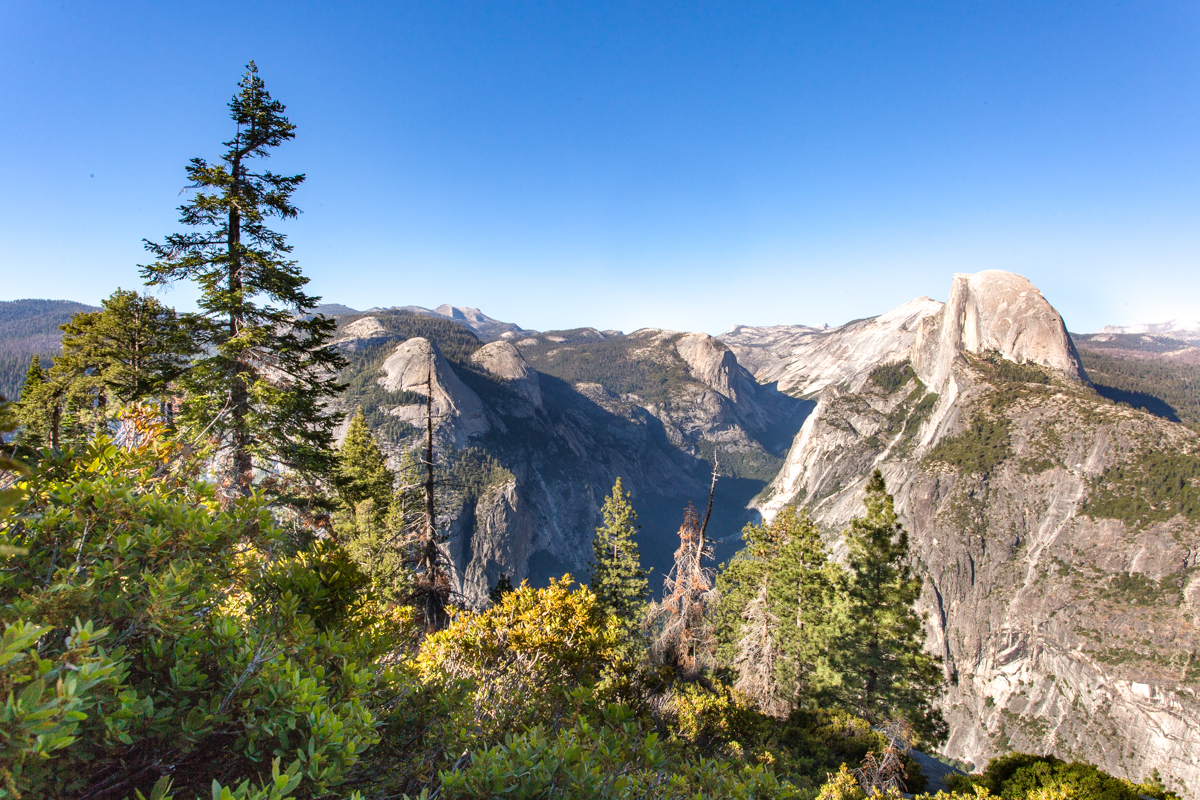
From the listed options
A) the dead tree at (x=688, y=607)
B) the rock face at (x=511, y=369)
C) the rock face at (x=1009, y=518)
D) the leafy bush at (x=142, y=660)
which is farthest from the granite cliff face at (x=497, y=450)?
the leafy bush at (x=142, y=660)

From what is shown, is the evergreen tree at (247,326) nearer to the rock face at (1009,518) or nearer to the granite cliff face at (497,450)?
the rock face at (1009,518)

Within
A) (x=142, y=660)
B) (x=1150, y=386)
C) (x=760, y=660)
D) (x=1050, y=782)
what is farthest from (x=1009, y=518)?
(x=1150, y=386)

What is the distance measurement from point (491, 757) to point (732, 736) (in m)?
11.9

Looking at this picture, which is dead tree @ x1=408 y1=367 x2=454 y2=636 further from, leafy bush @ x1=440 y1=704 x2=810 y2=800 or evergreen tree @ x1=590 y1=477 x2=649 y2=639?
leafy bush @ x1=440 y1=704 x2=810 y2=800

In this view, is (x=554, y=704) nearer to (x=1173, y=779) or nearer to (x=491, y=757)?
(x=491, y=757)

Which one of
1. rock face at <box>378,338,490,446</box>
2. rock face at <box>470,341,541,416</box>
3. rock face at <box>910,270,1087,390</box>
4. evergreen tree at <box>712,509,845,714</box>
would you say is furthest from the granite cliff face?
rock face at <box>910,270,1087,390</box>

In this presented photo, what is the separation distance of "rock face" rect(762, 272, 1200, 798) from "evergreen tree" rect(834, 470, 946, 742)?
43.4 metres

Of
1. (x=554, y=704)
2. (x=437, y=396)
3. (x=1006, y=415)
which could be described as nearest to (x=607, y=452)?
(x=437, y=396)

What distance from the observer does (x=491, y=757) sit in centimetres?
358

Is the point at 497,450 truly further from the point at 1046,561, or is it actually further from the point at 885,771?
the point at 885,771

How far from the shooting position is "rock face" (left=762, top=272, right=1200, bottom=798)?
65.3 meters

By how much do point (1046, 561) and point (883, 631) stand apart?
294 feet

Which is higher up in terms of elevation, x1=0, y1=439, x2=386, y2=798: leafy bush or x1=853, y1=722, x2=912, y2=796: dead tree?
x1=0, y1=439, x2=386, y2=798: leafy bush

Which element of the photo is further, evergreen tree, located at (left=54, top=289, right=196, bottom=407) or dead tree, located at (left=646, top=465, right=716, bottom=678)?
dead tree, located at (left=646, top=465, right=716, bottom=678)
